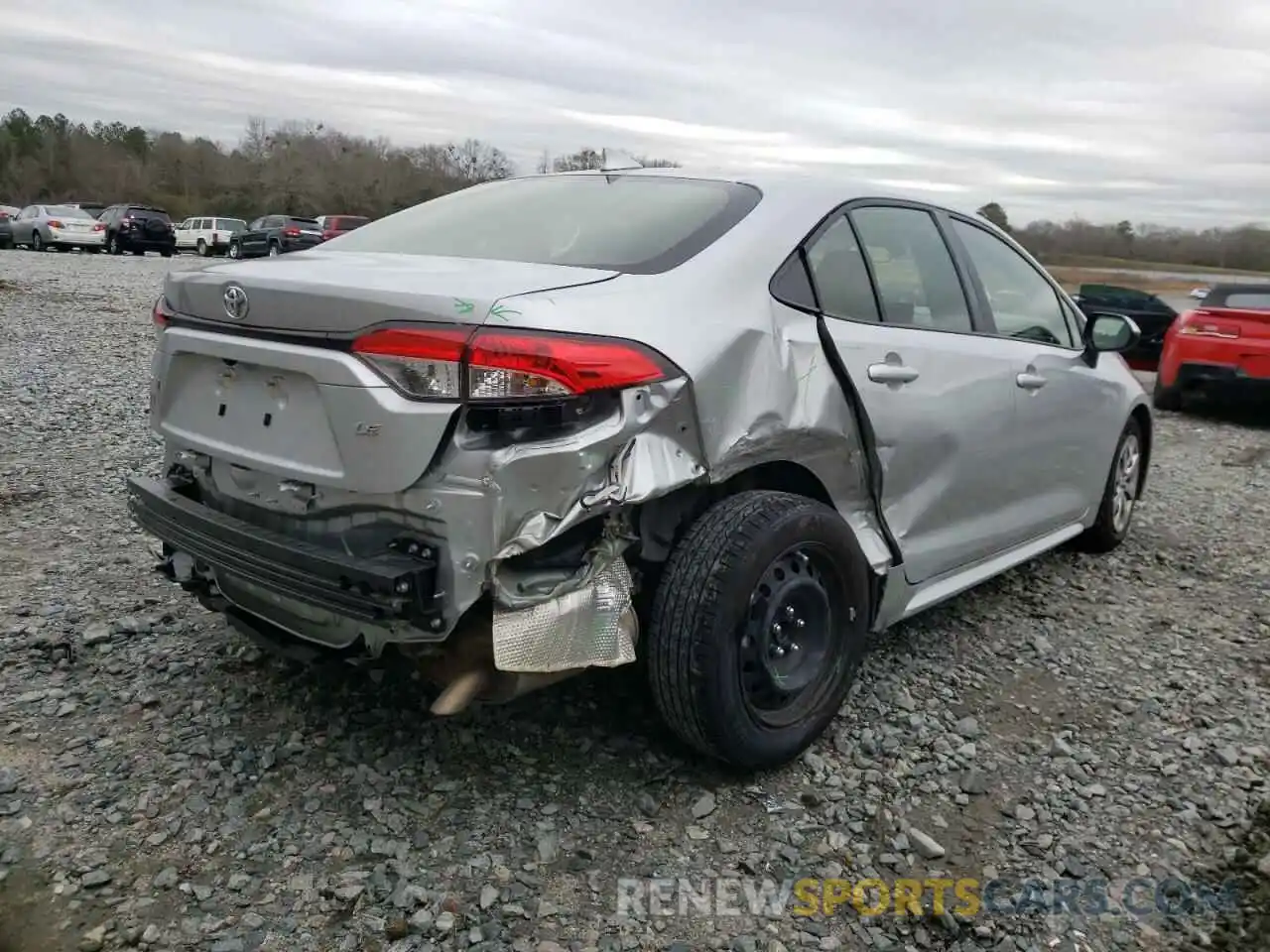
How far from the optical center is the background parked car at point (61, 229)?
28.5 m

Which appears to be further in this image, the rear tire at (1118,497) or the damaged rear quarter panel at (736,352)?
the rear tire at (1118,497)

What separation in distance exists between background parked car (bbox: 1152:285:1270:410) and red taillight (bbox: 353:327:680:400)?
28.5ft

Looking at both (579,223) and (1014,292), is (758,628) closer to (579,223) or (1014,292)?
(579,223)

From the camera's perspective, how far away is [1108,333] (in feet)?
14.4

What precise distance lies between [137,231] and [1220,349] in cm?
2805

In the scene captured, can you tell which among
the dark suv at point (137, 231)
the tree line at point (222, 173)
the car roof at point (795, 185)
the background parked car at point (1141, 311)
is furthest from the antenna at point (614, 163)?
the tree line at point (222, 173)

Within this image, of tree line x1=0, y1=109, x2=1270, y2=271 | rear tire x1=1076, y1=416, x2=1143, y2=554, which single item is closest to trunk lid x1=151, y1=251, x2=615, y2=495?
rear tire x1=1076, y1=416, x2=1143, y2=554

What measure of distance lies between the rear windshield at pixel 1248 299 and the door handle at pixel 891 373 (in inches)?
318

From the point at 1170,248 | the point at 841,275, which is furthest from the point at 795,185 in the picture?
the point at 1170,248

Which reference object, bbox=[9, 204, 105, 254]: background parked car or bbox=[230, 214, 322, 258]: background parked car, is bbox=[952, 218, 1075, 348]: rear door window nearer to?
bbox=[230, 214, 322, 258]: background parked car

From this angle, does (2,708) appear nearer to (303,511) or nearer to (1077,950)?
(303,511)

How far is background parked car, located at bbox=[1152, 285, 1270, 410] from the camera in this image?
9.04m

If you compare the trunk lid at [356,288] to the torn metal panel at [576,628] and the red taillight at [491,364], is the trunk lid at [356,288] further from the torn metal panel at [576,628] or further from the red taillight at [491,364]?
the torn metal panel at [576,628]

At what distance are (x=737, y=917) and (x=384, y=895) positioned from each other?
0.80 meters
